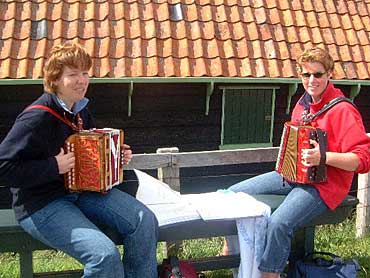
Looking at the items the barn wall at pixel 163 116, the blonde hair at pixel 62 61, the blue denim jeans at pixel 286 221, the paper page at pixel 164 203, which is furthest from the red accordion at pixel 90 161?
the barn wall at pixel 163 116

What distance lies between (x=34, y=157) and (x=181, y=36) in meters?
4.27

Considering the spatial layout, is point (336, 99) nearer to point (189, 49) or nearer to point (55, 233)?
point (55, 233)

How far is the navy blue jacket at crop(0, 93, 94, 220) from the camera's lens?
8.75 feet

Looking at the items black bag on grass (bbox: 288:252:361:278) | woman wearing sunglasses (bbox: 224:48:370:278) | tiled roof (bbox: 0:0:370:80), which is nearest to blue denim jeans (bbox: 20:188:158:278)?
woman wearing sunglasses (bbox: 224:48:370:278)

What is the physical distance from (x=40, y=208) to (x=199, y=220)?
1.07m

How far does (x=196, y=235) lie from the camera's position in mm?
3467

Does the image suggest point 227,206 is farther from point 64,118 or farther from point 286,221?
point 64,118

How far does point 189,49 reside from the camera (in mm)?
6602

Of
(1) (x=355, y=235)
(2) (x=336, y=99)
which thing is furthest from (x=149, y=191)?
(1) (x=355, y=235)

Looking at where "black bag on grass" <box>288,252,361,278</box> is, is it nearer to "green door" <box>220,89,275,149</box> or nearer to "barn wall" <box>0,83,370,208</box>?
"barn wall" <box>0,83,370,208</box>

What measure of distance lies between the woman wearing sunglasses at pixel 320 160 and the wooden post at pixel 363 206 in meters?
2.12

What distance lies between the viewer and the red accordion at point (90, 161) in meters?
2.90

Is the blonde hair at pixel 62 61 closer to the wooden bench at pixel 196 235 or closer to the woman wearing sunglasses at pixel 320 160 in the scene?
the wooden bench at pixel 196 235

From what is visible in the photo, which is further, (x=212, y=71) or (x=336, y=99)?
(x=212, y=71)
